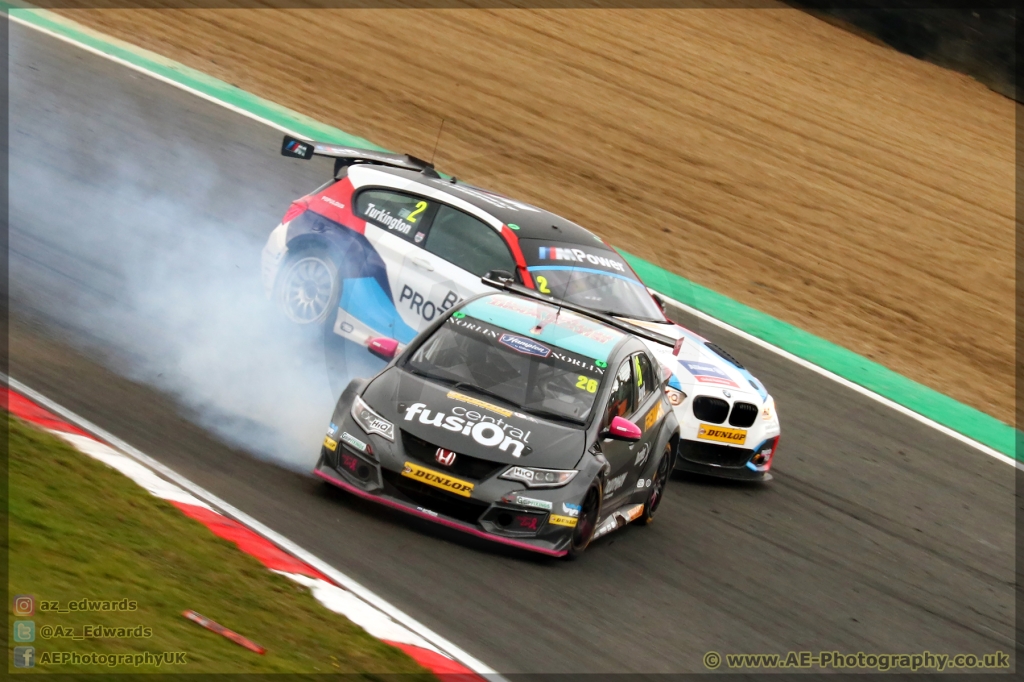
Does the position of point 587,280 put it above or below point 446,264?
above

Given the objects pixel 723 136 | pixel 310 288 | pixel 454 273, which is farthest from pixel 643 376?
pixel 723 136

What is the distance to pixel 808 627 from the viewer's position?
24.4ft

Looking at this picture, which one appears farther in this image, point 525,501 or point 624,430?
point 624,430

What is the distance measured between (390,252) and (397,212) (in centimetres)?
41

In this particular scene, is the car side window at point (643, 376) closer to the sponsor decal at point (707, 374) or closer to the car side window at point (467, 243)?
the sponsor decal at point (707, 374)

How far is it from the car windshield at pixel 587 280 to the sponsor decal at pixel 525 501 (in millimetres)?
2617

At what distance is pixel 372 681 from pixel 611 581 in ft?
7.79

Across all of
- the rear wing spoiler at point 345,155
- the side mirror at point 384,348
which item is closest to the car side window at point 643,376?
the side mirror at point 384,348

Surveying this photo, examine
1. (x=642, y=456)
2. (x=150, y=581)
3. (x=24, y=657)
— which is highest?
(x=24, y=657)

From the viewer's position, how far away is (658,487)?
27.9ft

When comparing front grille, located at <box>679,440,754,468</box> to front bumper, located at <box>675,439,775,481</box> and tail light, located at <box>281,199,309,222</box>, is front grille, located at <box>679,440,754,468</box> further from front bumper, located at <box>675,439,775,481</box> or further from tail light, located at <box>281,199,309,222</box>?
tail light, located at <box>281,199,309,222</box>

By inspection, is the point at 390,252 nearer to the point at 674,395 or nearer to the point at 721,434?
the point at 674,395

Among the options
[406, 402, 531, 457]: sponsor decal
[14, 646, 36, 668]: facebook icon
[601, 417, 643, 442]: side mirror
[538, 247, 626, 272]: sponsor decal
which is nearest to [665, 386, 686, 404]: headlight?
[538, 247, 626, 272]: sponsor decal

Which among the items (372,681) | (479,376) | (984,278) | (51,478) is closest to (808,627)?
(479,376)
